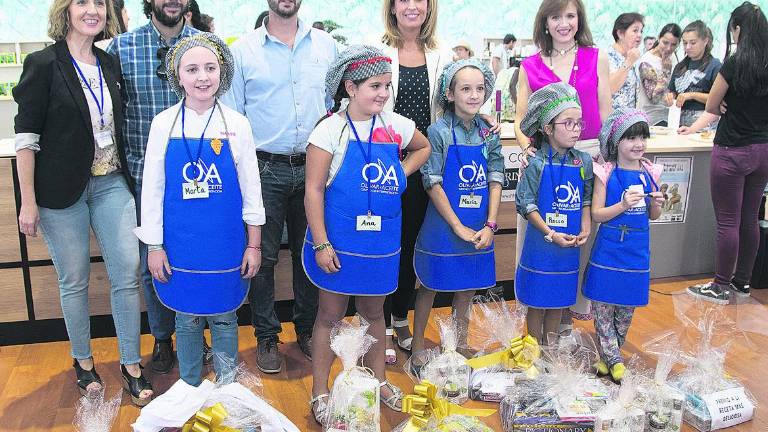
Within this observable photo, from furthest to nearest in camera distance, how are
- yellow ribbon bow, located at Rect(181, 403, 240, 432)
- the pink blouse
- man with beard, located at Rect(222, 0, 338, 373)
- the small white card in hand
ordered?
the small white card in hand
the pink blouse
man with beard, located at Rect(222, 0, 338, 373)
yellow ribbon bow, located at Rect(181, 403, 240, 432)

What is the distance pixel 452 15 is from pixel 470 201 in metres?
7.72

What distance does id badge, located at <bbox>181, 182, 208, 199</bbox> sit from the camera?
2.28 m

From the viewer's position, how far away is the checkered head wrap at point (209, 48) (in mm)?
2285

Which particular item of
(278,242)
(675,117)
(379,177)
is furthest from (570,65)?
(675,117)

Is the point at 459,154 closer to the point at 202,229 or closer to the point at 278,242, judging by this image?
the point at 278,242

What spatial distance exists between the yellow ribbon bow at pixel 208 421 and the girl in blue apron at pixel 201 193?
0.40 meters

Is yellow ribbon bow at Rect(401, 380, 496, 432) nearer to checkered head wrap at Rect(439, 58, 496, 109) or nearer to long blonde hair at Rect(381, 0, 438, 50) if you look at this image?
checkered head wrap at Rect(439, 58, 496, 109)

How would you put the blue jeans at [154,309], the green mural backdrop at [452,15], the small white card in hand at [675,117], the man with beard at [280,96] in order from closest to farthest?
the man with beard at [280,96]
the blue jeans at [154,309]
the small white card in hand at [675,117]
the green mural backdrop at [452,15]

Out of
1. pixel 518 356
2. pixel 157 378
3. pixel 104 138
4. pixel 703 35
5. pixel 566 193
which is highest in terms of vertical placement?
pixel 703 35

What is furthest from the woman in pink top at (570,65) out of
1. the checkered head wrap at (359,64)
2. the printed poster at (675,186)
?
the printed poster at (675,186)

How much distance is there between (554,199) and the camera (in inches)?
109

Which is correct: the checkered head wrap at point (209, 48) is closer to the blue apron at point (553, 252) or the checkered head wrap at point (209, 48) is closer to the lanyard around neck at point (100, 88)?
the lanyard around neck at point (100, 88)

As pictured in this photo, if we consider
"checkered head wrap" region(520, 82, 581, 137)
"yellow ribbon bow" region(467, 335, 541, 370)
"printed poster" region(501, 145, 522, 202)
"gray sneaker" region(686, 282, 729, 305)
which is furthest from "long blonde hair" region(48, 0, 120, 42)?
"gray sneaker" region(686, 282, 729, 305)

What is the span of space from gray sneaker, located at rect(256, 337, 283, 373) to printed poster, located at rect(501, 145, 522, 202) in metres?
1.50
